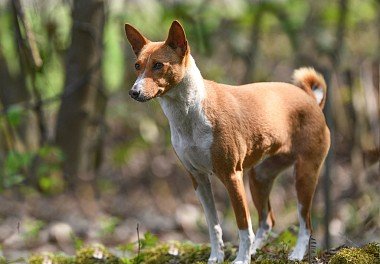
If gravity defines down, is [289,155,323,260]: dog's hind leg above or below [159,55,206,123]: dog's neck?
below

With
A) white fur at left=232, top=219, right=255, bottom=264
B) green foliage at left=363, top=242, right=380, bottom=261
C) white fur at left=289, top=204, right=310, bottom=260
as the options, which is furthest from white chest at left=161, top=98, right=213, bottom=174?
green foliage at left=363, top=242, right=380, bottom=261

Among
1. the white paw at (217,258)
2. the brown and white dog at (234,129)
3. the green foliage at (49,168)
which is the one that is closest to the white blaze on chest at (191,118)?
the brown and white dog at (234,129)

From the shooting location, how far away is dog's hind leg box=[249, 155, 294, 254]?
6.80 metres

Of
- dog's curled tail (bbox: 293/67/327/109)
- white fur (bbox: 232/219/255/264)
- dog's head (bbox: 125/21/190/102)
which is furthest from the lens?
dog's curled tail (bbox: 293/67/327/109)

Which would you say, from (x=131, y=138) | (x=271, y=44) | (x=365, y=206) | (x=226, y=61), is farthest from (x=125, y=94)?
(x=365, y=206)

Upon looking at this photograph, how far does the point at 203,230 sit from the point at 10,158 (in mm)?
4492

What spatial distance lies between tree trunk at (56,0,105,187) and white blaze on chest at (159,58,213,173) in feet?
19.9

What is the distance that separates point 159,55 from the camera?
5512 millimetres

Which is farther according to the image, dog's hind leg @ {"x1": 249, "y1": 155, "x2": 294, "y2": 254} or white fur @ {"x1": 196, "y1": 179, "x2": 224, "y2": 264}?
dog's hind leg @ {"x1": 249, "y1": 155, "x2": 294, "y2": 254}

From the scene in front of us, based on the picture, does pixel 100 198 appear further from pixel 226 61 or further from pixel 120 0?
pixel 226 61

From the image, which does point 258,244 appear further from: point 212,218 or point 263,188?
point 212,218

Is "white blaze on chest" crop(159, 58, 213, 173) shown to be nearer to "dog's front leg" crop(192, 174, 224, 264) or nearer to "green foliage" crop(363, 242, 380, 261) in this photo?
"dog's front leg" crop(192, 174, 224, 264)

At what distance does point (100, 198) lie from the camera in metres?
15.1

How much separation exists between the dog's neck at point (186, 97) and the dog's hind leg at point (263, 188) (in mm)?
1287
